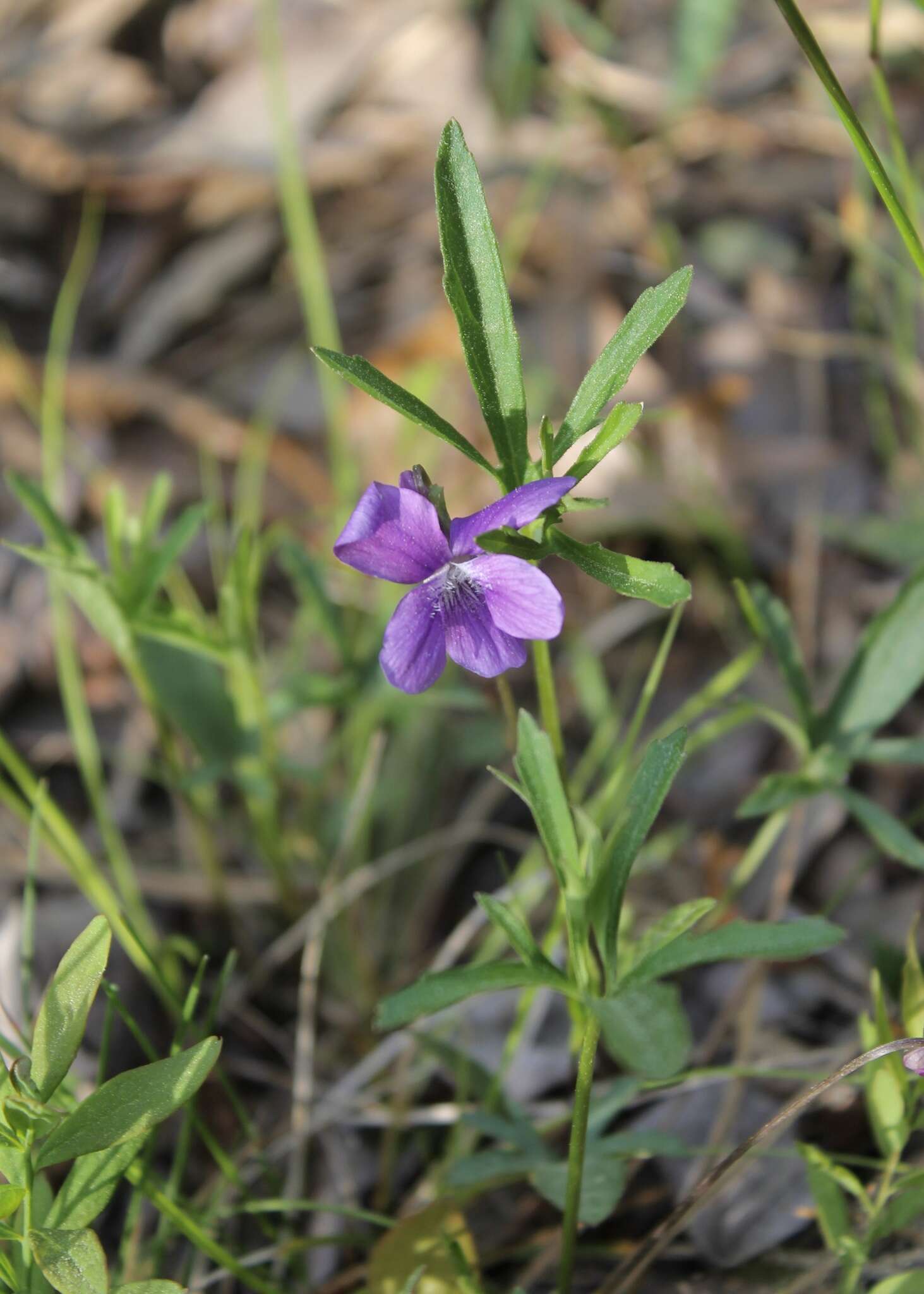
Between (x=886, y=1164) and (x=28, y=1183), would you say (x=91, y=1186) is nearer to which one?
(x=28, y=1183)

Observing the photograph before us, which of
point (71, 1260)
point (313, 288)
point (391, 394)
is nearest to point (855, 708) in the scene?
point (391, 394)

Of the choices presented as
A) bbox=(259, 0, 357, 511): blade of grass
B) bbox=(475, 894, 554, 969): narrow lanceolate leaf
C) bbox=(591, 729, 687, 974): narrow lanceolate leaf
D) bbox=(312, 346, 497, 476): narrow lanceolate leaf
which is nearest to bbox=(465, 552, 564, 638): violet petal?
bbox=(312, 346, 497, 476): narrow lanceolate leaf

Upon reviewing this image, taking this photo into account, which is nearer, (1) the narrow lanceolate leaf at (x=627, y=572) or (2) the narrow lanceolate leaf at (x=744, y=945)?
(1) the narrow lanceolate leaf at (x=627, y=572)

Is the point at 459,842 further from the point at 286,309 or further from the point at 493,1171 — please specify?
the point at 286,309

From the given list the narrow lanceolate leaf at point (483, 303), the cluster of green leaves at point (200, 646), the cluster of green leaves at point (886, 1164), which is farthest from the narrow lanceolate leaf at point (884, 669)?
the cluster of green leaves at point (200, 646)

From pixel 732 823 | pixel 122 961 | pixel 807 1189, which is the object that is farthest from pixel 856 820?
pixel 122 961

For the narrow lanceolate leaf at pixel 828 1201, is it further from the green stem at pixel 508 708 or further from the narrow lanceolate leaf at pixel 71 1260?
the narrow lanceolate leaf at pixel 71 1260

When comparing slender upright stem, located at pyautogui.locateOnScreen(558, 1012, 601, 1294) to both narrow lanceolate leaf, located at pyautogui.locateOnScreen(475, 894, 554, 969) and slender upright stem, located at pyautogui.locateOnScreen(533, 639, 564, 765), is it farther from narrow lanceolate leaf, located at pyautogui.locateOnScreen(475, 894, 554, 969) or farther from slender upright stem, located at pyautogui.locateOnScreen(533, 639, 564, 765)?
slender upright stem, located at pyautogui.locateOnScreen(533, 639, 564, 765)
